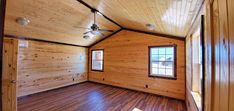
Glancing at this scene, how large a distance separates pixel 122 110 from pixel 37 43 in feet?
13.2

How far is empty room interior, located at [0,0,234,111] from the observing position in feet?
8.85

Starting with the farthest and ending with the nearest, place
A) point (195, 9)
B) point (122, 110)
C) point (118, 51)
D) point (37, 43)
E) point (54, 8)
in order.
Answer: point (118, 51), point (37, 43), point (122, 110), point (54, 8), point (195, 9)

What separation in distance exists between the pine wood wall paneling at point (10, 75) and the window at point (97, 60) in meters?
4.11

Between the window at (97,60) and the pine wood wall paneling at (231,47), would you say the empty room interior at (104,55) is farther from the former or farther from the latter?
the pine wood wall paneling at (231,47)

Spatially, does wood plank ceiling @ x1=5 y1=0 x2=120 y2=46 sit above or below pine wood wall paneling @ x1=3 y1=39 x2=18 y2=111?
above

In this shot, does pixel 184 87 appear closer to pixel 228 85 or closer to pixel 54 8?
pixel 228 85

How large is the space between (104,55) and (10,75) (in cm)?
415

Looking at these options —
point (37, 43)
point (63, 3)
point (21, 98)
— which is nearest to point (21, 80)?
point (21, 98)

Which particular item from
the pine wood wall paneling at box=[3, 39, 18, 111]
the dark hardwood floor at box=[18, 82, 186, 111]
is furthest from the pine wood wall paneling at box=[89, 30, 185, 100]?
the pine wood wall paneling at box=[3, 39, 18, 111]

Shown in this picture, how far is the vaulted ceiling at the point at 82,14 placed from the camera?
2.19 meters

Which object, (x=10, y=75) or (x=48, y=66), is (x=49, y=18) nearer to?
(x=10, y=75)

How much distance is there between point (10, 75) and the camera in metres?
2.74

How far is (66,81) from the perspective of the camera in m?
5.98

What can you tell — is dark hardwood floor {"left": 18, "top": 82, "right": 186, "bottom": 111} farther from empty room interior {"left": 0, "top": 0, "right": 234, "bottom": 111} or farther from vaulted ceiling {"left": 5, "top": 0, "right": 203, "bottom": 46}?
vaulted ceiling {"left": 5, "top": 0, "right": 203, "bottom": 46}
